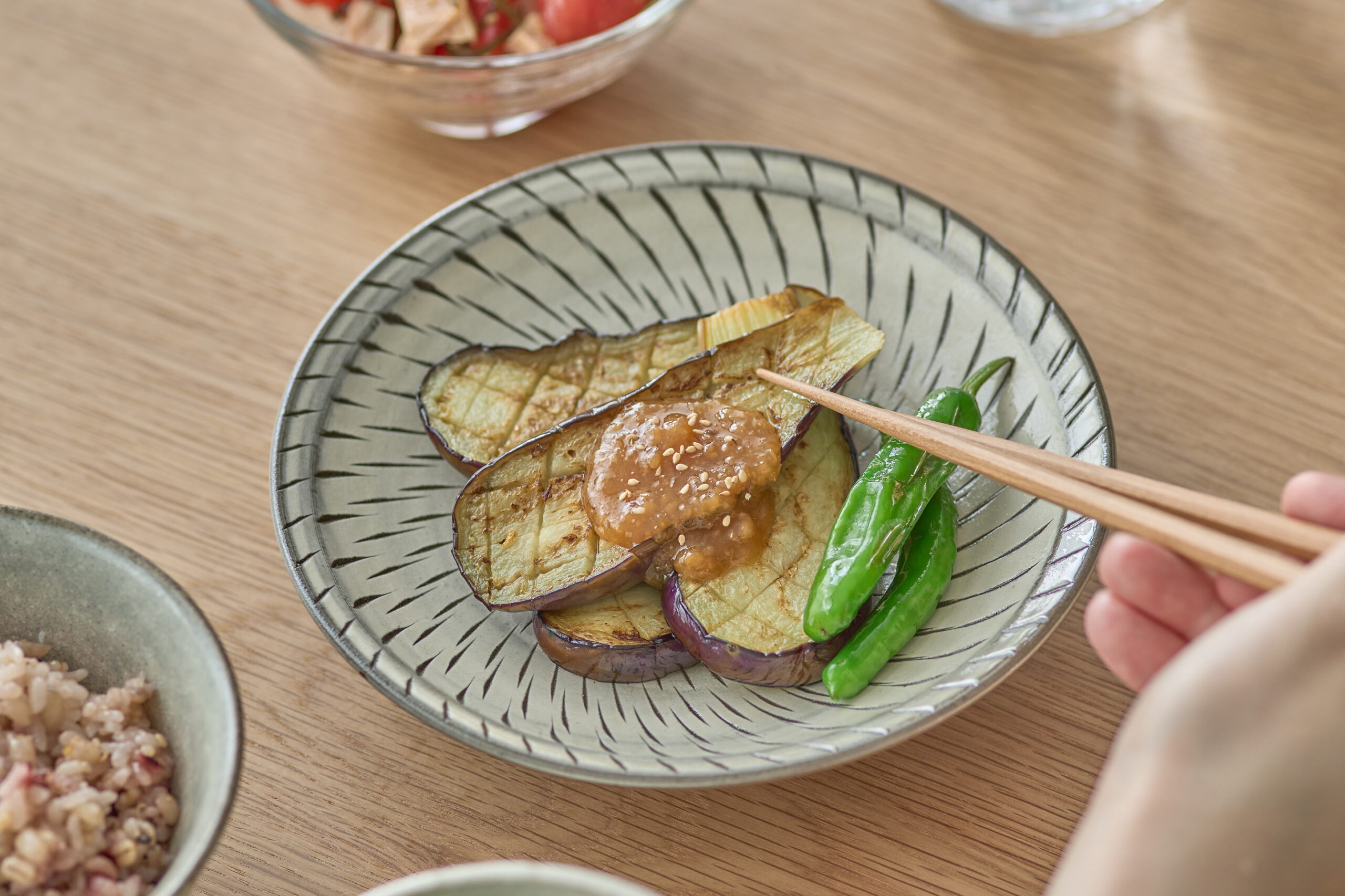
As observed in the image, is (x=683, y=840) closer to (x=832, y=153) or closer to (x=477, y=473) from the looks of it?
(x=477, y=473)

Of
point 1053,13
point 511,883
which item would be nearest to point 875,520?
point 511,883

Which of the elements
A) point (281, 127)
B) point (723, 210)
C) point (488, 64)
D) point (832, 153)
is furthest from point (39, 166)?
point (832, 153)

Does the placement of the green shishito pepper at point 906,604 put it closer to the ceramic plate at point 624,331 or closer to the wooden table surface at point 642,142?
the ceramic plate at point 624,331

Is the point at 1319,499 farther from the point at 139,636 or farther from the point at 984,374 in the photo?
the point at 139,636

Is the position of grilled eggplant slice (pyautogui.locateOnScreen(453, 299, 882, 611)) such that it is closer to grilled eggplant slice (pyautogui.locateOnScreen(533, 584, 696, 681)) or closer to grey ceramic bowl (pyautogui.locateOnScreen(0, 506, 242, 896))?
grilled eggplant slice (pyautogui.locateOnScreen(533, 584, 696, 681))

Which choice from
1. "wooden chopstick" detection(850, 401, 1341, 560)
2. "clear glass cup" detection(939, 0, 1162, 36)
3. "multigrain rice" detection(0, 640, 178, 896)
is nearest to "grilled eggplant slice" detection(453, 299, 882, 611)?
"wooden chopstick" detection(850, 401, 1341, 560)

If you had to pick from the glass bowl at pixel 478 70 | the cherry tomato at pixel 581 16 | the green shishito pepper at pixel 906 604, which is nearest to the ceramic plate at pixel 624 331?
the green shishito pepper at pixel 906 604

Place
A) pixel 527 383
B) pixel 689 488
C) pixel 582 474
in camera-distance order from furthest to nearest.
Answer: pixel 527 383, pixel 582 474, pixel 689 488
